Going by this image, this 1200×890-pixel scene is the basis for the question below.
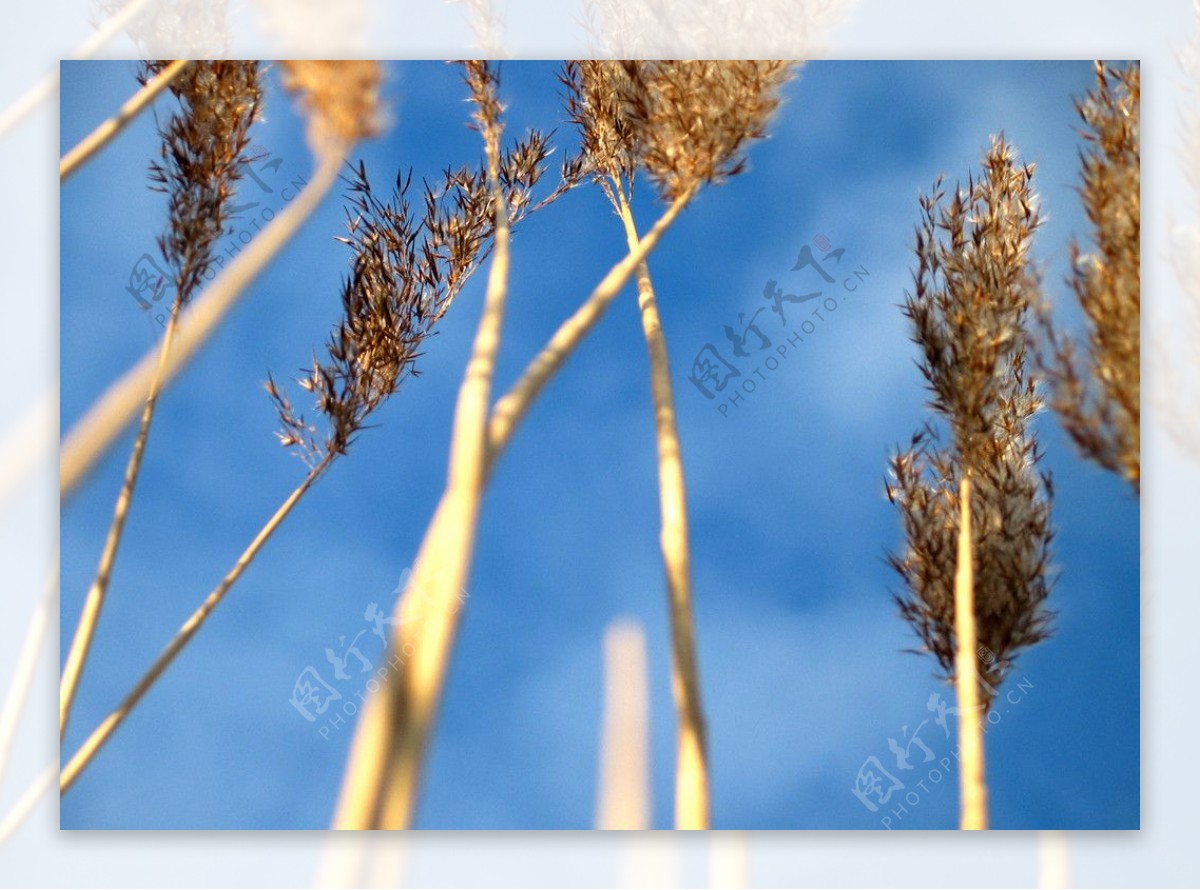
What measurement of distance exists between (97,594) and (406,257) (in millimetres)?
943

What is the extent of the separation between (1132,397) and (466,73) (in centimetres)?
162

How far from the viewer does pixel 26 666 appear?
2.20 meters

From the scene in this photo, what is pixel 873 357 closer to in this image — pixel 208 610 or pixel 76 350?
pixel 208 610

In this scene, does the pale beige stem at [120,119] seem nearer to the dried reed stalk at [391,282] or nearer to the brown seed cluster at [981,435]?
the dried reed stalk at [391,282]

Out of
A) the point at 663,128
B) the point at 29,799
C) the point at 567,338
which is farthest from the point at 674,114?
the point at 29,799

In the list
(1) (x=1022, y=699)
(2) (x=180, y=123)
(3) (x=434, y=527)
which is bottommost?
(1) (x=1022, y=699)

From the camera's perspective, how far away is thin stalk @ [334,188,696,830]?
1.53 metres

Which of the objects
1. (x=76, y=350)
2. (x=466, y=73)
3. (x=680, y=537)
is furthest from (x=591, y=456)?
(x=76, y=350)

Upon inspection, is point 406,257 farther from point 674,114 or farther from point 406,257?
point 674,114

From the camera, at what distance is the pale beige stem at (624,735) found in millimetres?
1852

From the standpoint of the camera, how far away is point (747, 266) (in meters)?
2.28

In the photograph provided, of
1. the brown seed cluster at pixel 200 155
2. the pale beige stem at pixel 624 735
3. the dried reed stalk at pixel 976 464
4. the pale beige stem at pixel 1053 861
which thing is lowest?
the pale beige stem at pixel 1053 861

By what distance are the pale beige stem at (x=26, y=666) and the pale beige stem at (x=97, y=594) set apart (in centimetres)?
9

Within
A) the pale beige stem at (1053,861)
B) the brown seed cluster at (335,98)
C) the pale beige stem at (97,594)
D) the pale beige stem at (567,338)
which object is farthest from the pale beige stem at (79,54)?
the pale beige stem at (1053,861)
